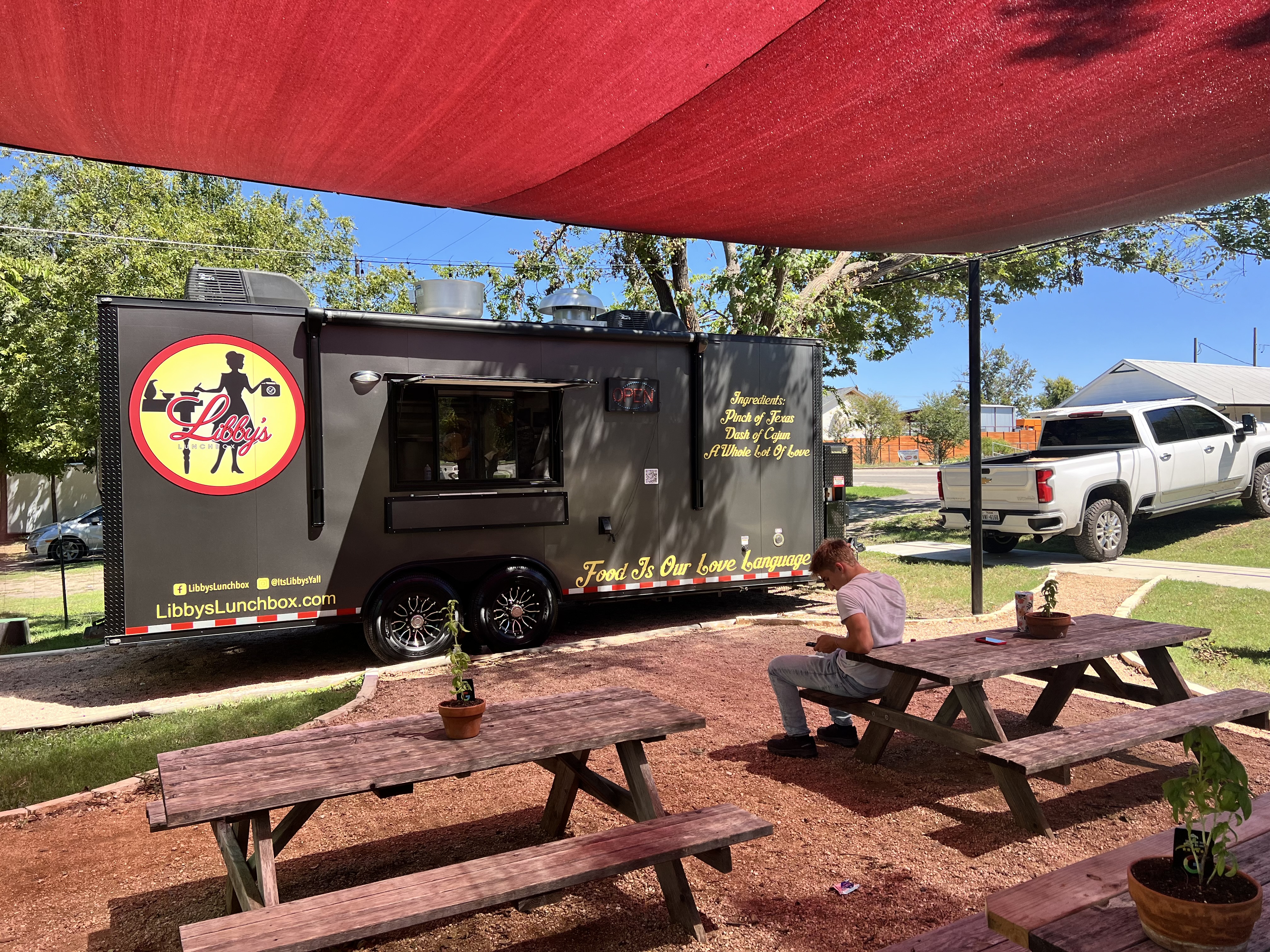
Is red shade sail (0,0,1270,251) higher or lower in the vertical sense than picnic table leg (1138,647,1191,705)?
higher

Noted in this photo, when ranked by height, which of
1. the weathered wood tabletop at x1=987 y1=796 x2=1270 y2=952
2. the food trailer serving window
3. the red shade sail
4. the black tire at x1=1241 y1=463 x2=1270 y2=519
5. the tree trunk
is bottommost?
the weathered wood tabletop at x1=987 y1=796 x2=1270 y2=952

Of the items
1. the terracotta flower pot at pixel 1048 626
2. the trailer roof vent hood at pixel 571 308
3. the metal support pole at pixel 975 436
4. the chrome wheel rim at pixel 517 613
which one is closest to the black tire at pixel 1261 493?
the metal support pole at pixel 975 436

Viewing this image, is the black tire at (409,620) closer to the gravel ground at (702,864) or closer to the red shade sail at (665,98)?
the gravel ground at (702,864)

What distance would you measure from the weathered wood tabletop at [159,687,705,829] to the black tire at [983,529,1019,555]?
10861mm

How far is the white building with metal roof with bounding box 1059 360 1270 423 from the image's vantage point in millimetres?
18703

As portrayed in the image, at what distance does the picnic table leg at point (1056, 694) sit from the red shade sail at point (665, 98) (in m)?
2.64

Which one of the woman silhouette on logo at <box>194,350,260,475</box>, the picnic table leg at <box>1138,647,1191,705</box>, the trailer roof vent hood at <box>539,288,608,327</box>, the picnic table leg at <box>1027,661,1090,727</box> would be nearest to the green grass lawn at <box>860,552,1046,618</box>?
the picnic table leg at <box>1027,661,1090,727</box>

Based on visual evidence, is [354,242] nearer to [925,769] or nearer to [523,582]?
[523,582]

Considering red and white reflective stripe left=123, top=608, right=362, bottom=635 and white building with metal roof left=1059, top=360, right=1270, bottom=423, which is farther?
white building with metal roof left=1059, top=360, right=1270, bottom=423

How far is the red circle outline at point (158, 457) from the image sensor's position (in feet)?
22.5

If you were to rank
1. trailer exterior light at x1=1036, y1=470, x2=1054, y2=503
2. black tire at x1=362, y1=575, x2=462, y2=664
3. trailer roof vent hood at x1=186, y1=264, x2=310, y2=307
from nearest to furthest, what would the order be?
trailer roof vent hood at x1=186, y1=264, x2=310, y2=307 → black tire at x1=362, y1=575, x2=462, y2=664 → trailer exterior light at x1=1036, y1=470, x2=1054, y2=503

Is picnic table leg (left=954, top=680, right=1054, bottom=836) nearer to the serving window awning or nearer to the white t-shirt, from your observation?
the white t-shirt

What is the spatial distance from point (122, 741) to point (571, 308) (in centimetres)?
526


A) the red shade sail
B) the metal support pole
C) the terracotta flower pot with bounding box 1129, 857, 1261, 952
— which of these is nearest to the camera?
the terracotta flower pot with bounding box 1129, 857, 1261, 952
